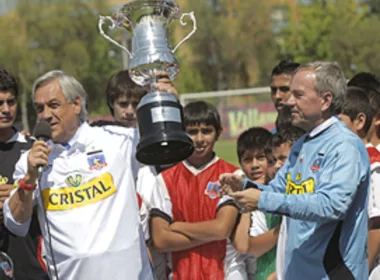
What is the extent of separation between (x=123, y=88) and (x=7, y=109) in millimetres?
822

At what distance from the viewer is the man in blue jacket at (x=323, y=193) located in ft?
11.8

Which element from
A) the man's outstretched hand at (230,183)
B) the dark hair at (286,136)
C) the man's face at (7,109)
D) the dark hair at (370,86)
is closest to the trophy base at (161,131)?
the man's outstretched hand at (230,183)

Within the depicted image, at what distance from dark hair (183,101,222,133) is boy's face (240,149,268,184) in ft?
1.11

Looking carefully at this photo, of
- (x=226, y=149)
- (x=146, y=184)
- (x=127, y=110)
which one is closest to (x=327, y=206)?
A: (x=146, y=184)

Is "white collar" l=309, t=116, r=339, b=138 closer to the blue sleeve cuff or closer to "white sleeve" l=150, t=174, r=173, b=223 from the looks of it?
the blue sleeve cuff

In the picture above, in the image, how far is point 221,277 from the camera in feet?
15.9

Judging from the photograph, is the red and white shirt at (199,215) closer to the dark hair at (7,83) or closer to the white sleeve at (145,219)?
the white sleeve at (145,219)

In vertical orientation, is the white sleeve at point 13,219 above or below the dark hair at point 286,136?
below

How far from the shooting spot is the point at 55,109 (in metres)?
4.16

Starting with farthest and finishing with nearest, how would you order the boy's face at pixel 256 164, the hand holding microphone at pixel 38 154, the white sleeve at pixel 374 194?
1. the boy's face at pixel 256 164
2. the white sleeve at pixel 374 194
3. the hand holding microphone at pixel 38 154

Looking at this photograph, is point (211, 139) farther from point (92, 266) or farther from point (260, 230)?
point (92, 266)

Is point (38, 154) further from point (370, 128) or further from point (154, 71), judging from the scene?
point (370, 128)

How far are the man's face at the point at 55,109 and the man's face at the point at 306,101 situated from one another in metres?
1.29

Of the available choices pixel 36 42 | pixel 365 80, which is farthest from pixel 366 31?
pixel 365 80
